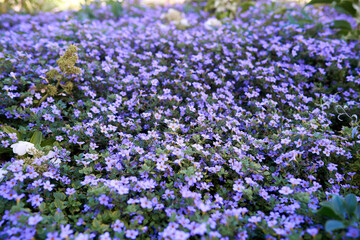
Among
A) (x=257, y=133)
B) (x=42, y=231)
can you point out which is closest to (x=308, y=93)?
(x=257, y=133)

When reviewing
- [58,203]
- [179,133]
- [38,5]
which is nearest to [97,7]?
[38,5]

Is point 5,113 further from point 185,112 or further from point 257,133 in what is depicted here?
point 257,133

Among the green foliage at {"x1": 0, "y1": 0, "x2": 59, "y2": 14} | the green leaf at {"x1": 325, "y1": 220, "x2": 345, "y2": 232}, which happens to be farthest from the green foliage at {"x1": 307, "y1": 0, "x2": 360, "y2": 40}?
the green foliage at {"x1": 0, "y1": 0, "x2": 59, "y2": 14}

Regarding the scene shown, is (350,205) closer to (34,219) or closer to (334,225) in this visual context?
(334,225)

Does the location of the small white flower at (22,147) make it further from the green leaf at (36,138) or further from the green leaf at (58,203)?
the green leaf at (58,203)

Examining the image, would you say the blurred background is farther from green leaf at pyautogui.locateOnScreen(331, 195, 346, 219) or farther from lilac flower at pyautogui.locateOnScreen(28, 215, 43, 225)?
green leaf at pyautogui.locateOnScreen(331, 195, 346, 219)

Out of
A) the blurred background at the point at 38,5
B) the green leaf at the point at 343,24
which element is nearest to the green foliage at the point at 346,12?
the green leaf at the point at 343,24
